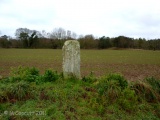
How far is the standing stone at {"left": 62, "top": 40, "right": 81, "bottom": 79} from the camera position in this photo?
5168mm

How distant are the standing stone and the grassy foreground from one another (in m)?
0.48

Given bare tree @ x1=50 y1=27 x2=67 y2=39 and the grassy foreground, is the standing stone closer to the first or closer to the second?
the grassy foreground

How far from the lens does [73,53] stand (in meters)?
5.18

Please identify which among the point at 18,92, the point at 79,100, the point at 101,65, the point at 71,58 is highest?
the point at 71,58

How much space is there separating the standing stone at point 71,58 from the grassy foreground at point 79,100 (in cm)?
48

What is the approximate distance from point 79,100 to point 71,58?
169 centimetres

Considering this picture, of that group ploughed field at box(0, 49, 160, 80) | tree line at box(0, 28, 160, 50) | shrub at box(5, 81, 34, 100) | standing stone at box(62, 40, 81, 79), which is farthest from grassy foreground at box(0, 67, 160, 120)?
tree line at box(0, 28, 160, 50)

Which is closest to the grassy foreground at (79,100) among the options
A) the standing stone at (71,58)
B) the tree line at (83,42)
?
the standing stone at (71,58)

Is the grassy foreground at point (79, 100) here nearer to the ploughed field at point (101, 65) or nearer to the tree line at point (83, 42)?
the ploughed field at point (101, 65)

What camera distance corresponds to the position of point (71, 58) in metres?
5.18

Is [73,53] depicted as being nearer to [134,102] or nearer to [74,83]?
[74,83]

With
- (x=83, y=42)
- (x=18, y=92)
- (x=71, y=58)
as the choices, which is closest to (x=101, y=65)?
(x=71, y=58)

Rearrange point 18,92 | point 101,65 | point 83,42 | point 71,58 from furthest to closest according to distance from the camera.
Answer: point 83,42
point 101,65
point 71,58
point 18,92

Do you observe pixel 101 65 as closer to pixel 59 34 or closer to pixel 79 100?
pixel 79 100
